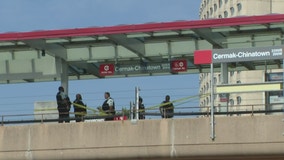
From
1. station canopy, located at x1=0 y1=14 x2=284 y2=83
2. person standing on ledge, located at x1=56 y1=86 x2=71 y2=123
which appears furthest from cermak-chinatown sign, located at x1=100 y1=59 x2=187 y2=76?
person standing on ledge, located at x1=56 y1=86 x2=71 y2=123

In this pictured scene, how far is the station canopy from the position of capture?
22219 mm

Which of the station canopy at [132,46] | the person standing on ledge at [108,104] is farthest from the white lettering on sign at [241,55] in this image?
the station canopy at [132,46]

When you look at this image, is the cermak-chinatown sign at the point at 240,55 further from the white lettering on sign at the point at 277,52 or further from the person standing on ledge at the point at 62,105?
the person standing on ledge at the point at 62,105

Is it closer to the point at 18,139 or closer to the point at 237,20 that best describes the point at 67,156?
the point at 18,139

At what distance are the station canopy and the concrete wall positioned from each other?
6.09 metres

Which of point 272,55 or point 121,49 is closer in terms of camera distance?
point 272,55

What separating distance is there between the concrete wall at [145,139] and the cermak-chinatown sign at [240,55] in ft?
4.43

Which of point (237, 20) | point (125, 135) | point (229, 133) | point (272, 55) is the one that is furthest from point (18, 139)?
point (237, 20)

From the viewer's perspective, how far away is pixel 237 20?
21.7m

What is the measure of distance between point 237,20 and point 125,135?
665 centimetres

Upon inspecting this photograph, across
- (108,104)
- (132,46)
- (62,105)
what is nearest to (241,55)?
(108,104)

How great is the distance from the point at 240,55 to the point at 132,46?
25.0 feet

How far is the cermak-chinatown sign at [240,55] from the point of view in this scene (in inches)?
636

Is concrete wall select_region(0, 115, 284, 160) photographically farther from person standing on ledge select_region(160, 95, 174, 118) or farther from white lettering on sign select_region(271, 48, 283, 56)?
white lettering on sign select_region(271, 48, 283, 56)
